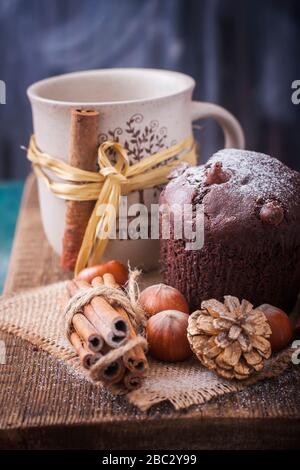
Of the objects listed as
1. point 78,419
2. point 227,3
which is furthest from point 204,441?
point 227,3

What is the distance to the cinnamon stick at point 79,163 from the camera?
3.85 feet

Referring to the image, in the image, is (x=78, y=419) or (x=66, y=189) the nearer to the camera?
(x=78, y=419)

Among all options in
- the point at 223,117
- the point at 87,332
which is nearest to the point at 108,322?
the point at 87,332

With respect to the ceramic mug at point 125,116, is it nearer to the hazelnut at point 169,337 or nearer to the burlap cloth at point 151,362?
the burlap cloth at point 151,362

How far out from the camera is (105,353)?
917 mm

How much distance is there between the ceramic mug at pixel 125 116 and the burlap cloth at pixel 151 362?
6.0 inches

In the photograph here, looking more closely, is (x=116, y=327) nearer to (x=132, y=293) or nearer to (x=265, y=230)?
(x=132, y=293)

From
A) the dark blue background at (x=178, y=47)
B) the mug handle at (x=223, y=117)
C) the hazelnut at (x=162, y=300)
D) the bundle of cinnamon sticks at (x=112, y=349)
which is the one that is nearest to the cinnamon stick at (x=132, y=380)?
the bundle of cinnamon sticks at (x=112, y=349)

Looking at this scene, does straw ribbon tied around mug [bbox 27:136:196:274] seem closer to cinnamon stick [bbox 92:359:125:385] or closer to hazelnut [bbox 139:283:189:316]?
hazelnut [bbox 139:283:189:316]

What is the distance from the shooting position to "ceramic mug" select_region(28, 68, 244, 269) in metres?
1.20

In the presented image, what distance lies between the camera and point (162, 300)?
106 cm

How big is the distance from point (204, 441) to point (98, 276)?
1.30 feet

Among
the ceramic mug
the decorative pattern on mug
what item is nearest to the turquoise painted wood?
Answer: the ceramic mug
